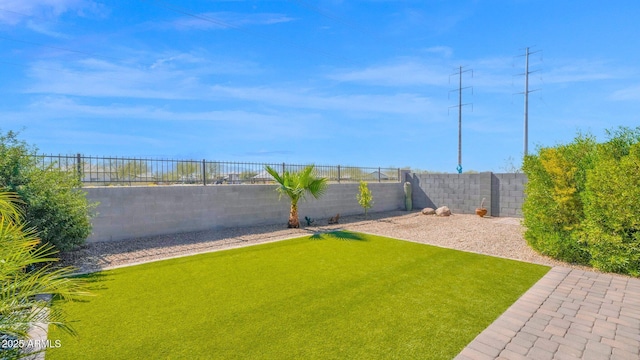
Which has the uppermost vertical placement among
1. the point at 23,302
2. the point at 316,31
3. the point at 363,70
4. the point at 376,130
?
the point at 316,31

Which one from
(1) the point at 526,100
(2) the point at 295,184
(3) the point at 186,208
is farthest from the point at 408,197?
(1) the point at 526,100

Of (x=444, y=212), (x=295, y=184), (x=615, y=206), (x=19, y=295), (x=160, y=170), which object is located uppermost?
(x=160, y=170)

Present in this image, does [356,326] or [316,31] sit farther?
[316,31]

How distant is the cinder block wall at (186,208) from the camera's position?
716 cm

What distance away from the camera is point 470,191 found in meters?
12.8

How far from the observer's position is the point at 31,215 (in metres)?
5.05

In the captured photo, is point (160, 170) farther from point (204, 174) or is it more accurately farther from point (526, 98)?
point (526, 98)

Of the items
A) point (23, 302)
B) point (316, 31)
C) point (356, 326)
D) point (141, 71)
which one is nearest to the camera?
point (23, 302)

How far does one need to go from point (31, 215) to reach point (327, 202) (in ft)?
27.0

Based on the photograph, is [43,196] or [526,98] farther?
[526,98]

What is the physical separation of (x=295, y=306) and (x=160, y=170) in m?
6.38

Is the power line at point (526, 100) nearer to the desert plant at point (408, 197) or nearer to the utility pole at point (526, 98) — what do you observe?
the utility pole at point (526, 98)

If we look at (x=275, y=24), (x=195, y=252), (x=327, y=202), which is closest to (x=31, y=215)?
(x=195, y=252)

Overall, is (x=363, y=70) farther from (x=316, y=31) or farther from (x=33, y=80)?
(x=33, y=80)
